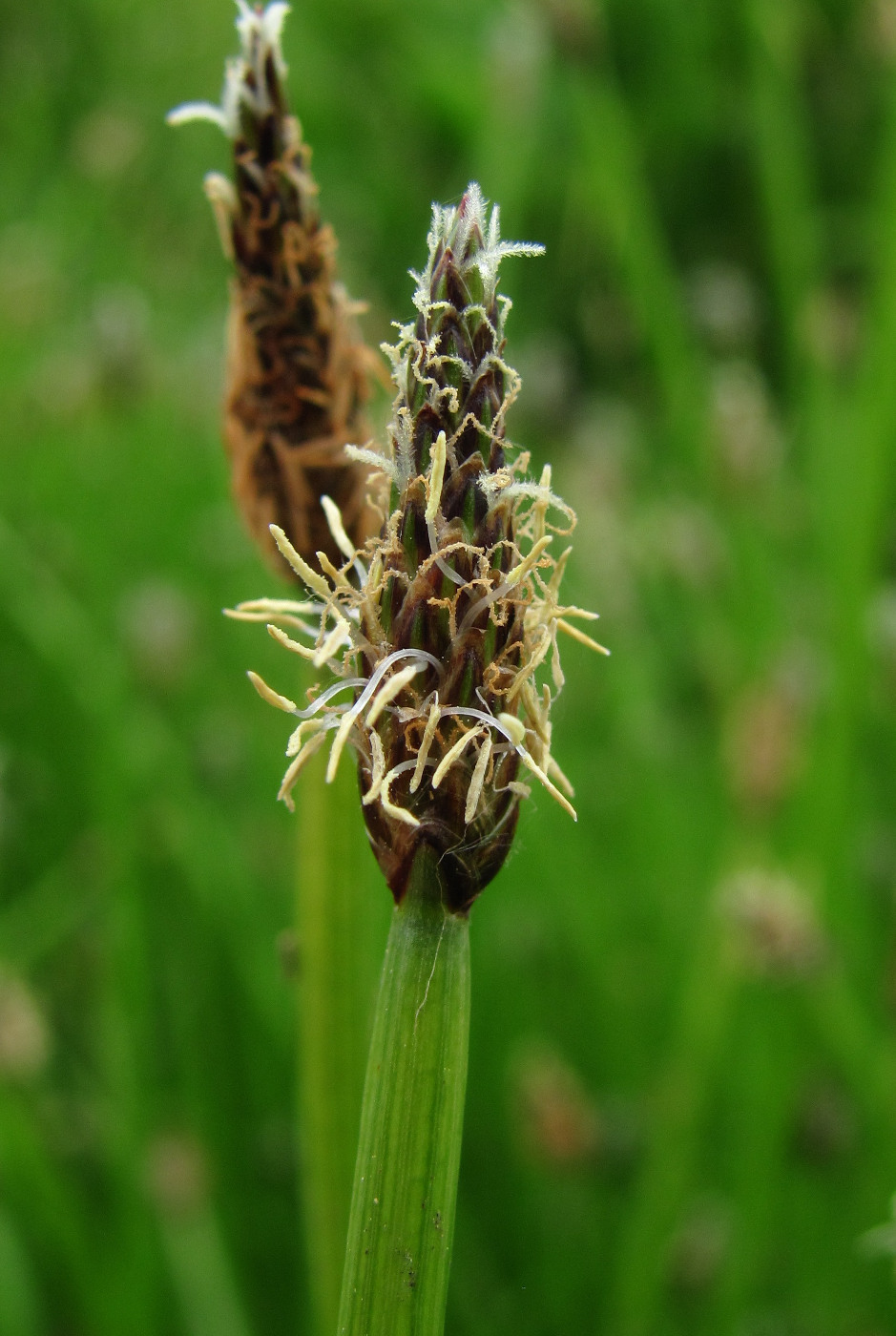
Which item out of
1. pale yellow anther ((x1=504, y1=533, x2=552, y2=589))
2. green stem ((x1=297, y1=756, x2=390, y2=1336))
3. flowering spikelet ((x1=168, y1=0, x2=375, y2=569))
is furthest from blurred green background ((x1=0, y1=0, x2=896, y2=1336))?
flowering spikelet ((x1=168, y1=0, x2=375, y2=569))

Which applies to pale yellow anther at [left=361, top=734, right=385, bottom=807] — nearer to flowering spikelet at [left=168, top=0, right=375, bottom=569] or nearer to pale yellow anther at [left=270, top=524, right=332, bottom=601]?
pale yellow anther at [left=270, top=524, right=332, bottom=601]

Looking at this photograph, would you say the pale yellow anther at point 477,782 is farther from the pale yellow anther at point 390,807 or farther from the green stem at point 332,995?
the green stem at point 332,995

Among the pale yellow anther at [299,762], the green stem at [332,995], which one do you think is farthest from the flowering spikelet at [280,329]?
the pale yellow anther at [299,762]

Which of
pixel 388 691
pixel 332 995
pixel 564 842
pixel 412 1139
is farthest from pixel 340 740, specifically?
pixel 564 842

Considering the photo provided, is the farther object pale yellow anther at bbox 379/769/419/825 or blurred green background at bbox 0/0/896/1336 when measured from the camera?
blurred green background at bbox 0/0/896/1336

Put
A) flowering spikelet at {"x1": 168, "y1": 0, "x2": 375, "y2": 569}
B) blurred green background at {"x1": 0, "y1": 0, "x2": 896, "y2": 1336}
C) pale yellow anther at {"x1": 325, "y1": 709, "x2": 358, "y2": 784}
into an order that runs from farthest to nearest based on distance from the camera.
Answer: blurred green background at {"x1": 0, "y1": 0, "x2": 896, "y2": 1336}
flowering spikelet at {"x1": 168, "y1": 0, "x2": 375, "y2": 569}
pale yellow anther at {"x1": 325, "y1": 709, "x2": 358, "y2": 784}

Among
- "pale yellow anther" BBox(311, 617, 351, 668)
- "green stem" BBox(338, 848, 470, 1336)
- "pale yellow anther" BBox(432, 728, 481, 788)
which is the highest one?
"pale yellow anther" BBox(311, 617, 351, 668)

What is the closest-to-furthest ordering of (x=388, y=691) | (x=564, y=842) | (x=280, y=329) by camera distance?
(x=388, y=691) < (x=280, y=329) < (x=564, y=842)

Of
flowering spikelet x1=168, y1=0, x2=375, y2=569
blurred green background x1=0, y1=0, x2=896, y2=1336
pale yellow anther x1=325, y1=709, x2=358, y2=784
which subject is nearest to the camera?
pale yellow anther x1=325, y1=709, x2=358, y2=784

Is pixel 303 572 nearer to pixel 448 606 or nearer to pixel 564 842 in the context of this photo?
pixel 448 606
